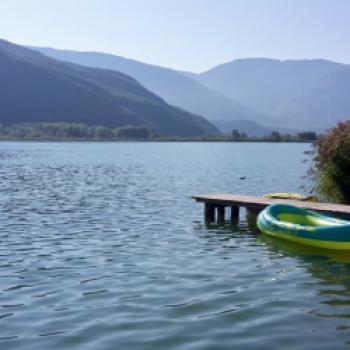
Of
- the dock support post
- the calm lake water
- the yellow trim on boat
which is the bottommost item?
the calm lake water

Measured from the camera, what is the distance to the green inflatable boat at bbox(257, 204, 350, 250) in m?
17.1

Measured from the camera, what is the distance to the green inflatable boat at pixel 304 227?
56.1 feet

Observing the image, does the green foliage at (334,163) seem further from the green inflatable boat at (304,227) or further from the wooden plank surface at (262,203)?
the green inflatable boat at (304,227)

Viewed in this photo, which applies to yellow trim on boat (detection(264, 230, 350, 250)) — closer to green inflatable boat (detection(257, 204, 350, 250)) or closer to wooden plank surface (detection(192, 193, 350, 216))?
green inflatable boat (detection(257, 204, 350, 250))

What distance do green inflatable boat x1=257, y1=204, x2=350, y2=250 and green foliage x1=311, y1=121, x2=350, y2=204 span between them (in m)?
3.72

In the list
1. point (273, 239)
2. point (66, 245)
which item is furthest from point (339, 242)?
point (66, 245)

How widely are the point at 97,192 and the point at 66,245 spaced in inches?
708

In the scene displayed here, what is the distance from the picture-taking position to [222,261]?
53.0 feet

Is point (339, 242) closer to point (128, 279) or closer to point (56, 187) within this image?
point (128, 279)

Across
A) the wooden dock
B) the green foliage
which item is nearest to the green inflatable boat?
the wooden dock

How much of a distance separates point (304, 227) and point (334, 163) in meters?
5.70

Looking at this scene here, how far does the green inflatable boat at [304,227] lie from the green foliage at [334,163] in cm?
372

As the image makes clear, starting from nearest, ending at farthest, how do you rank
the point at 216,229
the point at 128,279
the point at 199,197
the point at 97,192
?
the point at 128,279 → the point at 216,229 → the point at 199,197 → the point at 97,192

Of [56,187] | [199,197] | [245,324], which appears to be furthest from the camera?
[56,187]
